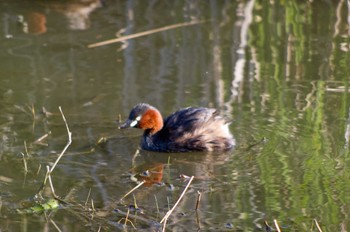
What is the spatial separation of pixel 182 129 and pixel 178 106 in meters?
0.70

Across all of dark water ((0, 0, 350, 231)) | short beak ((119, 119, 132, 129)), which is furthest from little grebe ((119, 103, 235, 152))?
dark water ((0, 0, 350, 231))

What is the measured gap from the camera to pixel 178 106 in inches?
322

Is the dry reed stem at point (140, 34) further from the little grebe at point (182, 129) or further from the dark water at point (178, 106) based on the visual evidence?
the little grebe at point (182, 129)

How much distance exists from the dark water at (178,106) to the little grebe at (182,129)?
114 mm

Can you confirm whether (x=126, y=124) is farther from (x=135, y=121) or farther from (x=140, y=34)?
(x=140, y=34)

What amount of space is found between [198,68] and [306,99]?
4.62ft

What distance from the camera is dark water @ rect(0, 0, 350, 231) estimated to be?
5.92m

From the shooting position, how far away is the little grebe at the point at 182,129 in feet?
24.2

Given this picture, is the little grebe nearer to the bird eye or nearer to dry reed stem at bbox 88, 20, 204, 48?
the bird eye

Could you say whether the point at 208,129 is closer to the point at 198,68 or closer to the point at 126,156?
the point at 126,156

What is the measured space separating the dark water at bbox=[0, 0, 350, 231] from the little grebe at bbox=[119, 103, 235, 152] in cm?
11

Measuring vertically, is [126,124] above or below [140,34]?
below

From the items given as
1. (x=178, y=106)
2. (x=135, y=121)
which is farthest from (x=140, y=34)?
(x=135, y=121)

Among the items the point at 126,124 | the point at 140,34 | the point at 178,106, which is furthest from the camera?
the point at 140,34
